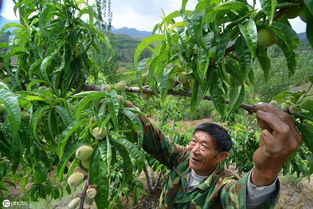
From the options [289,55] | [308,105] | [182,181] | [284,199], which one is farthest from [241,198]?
[284,199]

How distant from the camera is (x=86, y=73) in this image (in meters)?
1.18

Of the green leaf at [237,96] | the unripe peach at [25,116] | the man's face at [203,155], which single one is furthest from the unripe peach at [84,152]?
the man's face at [203,155]

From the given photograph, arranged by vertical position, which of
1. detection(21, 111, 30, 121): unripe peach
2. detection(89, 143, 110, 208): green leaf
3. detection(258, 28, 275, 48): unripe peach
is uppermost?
detection(258, 28, 275, 48): unripe peach

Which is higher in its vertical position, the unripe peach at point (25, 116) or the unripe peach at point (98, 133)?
the unripe peach at point (98, 133)

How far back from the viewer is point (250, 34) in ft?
1.85

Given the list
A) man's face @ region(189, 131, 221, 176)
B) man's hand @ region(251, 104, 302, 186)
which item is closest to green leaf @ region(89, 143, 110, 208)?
man's hand @ region(251, 104, 302, 186)

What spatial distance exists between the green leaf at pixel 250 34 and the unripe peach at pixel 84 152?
47 centimetres

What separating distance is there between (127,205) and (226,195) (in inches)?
128

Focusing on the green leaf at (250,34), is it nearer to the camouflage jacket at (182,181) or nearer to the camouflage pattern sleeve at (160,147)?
the camouflage jacket at (182,181)

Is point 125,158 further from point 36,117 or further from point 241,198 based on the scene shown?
point 241,198

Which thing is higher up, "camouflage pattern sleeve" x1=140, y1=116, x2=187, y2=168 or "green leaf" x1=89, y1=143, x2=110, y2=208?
"green leaf" x1=89, y1=143, x2=110, y2=208

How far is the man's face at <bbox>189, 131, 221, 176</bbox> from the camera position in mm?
1535

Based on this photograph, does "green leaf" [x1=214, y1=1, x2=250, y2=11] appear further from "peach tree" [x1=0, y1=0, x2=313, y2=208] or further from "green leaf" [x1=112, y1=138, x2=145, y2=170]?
"green leaf" [x1=112, y1=138, x2=145, y2=170]

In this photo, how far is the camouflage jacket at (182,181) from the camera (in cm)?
140
